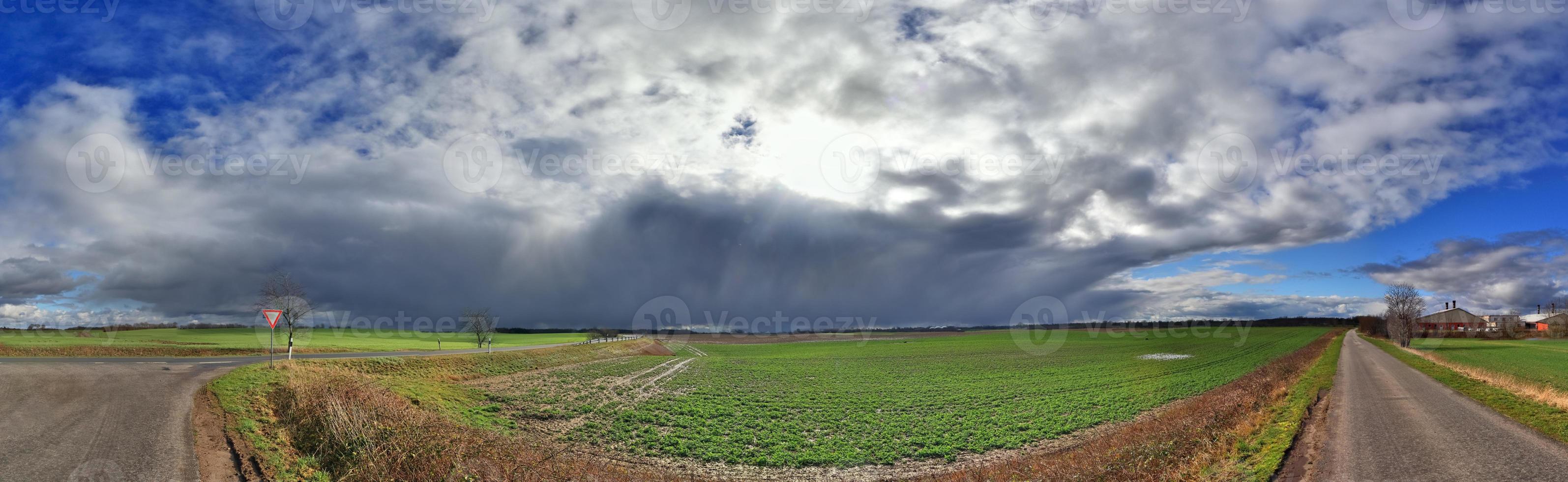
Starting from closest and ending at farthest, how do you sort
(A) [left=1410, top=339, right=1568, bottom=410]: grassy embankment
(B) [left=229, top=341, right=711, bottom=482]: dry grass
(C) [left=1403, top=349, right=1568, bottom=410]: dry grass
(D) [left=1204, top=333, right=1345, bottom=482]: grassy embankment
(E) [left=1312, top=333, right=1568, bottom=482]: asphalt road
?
(E) [left=1312, top=333, right=1568, bottom=482]: asphalt road
(D) [left=1204, top=333, right=1345, bottom=482]: grassy embankment
(B) [left=229, top=341, right=711, bottom=482]: dry grass
(C) [left=1403, top=349, right=1568, bottom=410]: dry grass
(A) [left=1410, top=339, right=1568, bottom=410]: grassy embankment

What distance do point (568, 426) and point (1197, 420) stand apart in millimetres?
25350

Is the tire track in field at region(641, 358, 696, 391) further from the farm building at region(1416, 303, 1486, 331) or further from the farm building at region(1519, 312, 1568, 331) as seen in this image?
the farm building at region(1416, 303, 1486, 331)

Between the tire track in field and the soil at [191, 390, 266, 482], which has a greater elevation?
the soil at [191, 390, 266, 482]

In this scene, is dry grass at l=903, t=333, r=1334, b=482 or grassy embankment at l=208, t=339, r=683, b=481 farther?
dry grass at l=903, t=333, r=1334, b=482

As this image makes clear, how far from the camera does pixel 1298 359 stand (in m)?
59.0

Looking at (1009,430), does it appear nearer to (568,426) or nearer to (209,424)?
(568,426)

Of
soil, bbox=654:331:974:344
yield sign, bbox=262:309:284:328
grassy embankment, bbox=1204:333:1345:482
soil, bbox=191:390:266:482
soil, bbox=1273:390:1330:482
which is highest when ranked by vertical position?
yield sign, bbox=262:309:284:328

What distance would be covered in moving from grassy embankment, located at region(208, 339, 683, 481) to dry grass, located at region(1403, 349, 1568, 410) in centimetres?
3137

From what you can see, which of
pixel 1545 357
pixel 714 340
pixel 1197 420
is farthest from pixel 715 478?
pixel 714 340

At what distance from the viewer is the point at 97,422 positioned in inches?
656

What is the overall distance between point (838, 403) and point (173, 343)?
188 feet

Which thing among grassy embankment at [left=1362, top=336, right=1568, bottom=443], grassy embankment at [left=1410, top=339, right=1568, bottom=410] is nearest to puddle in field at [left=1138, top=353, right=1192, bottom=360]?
grassy embankment at [left=1410, top=339, right=1568, bottom=410]

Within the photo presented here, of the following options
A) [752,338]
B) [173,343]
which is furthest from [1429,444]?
[752,338]

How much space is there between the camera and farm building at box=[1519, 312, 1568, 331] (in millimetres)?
146625
